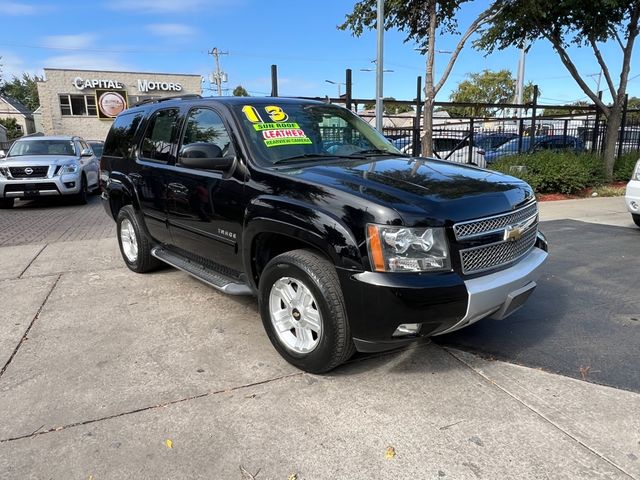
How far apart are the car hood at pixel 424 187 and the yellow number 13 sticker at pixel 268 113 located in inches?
28.1

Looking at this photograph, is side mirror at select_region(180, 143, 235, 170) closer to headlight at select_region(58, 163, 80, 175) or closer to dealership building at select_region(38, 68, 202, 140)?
headlight at select_region(58, 163, 80, 175)

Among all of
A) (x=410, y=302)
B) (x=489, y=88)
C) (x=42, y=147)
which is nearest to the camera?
(x=410, y=302)

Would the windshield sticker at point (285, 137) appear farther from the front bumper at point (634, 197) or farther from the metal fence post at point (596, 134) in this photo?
the metal fence post at point (596, 134)

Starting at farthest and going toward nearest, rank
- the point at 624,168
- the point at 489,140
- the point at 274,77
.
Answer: the point at 489,140
the point at 624,168
the point at 274,77

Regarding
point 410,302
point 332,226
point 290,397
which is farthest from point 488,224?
point 290,397

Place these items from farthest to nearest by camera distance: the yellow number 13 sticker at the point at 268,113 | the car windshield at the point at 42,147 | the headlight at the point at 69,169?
the car windshield at the point at 42,147 → the headlight at the point at 69,169 → the yellow number 13 sticker at the point at 268,113

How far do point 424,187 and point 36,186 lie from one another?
11.0m

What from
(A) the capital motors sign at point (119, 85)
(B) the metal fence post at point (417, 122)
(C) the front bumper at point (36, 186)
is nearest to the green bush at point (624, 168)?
(B) the metal fence post at point (417, 122)

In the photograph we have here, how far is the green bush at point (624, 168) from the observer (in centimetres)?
1405

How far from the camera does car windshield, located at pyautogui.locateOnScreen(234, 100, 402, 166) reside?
3713 millimetres

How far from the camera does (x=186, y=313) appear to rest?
4379 mm

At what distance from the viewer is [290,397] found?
2994 mm

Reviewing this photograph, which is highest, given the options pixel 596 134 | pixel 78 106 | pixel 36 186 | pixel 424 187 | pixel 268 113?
pixel 78 106

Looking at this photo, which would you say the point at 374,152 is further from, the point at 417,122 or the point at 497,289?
the point at 417,122
